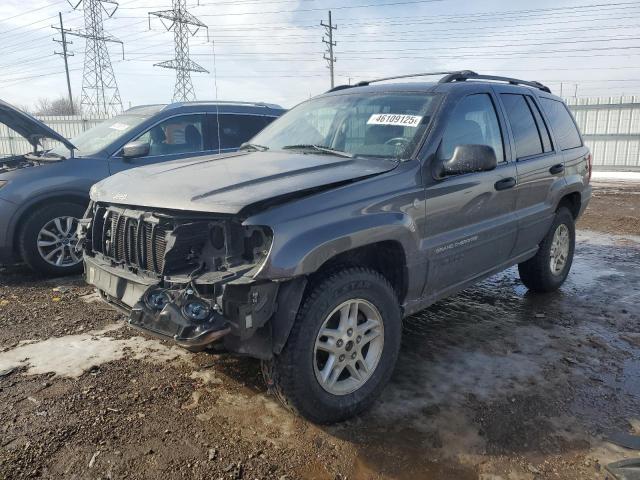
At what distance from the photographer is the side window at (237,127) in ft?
21.5

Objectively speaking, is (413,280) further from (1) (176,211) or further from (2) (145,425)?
(2) (145,425)

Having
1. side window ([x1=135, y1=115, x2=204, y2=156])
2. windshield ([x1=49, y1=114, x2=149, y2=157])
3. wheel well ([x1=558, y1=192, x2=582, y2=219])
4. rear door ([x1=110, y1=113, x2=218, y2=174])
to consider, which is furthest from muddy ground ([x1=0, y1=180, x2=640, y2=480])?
side window ([x1=135, y1=115, x2=204, y2=156])

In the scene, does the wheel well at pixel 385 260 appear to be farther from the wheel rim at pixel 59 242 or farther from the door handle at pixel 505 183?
the wheel rim at pixel 59 242

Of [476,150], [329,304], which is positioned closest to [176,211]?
[329,304]

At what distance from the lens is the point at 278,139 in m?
4.14

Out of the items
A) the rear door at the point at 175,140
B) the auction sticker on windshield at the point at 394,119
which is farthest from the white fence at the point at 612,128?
the auction sticker on windshield at the point at 394,119

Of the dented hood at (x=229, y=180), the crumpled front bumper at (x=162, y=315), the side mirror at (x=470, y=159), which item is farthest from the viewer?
the side mirror at (x=470, y=159)

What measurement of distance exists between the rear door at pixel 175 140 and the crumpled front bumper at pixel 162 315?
3086mm

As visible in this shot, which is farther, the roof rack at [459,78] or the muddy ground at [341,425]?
Result: the roof rack at [459,78]

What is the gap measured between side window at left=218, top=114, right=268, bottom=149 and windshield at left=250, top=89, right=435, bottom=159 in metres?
2.41

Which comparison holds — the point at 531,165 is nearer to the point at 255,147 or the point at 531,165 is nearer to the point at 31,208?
the point at 255,147

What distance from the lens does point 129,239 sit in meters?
2.96

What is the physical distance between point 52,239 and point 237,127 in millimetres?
2636

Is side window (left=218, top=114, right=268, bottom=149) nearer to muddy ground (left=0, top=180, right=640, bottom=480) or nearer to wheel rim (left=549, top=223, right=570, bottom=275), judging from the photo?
muddy ground (left=0, top=180, right=640, bottom=480)
